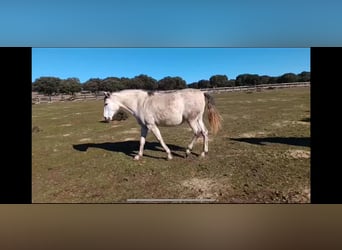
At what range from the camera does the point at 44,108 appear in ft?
15.2

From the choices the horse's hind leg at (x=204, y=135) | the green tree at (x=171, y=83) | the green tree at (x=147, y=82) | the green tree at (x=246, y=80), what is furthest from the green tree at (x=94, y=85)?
the green tree at (x=246, y=80)

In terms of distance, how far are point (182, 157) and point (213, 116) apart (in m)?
0.62

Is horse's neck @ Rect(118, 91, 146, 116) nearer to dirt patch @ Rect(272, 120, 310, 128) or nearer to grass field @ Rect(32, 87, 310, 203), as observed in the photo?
grass field @ Rect(32, 87, 310, 203)

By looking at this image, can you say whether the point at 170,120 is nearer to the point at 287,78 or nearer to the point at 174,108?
the point at 174,108

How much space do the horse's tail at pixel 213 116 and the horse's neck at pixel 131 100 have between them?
79 cm

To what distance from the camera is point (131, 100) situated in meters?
4.72

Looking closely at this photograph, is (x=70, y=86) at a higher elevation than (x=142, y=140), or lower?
higher

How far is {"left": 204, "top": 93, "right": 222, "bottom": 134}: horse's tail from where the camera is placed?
15.4 ft

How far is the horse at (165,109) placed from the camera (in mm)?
4684

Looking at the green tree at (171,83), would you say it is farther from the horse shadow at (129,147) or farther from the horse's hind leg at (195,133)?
the horse shadow at (129,147)

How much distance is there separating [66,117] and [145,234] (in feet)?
5.94

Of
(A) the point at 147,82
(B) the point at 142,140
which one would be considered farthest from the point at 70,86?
(B) the point at 142,140
